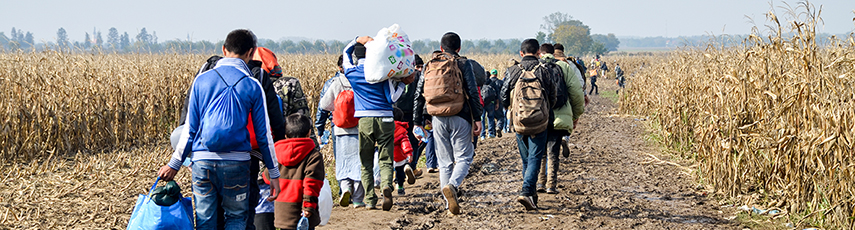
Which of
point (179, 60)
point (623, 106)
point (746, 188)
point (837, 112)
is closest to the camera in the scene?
point (837, 112)

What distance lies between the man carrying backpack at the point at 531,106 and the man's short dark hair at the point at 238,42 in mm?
2861

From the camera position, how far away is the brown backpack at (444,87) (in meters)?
5.55

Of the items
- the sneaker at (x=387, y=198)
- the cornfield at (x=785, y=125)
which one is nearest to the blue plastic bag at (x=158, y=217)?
the sneaker at (x=387, y=198)

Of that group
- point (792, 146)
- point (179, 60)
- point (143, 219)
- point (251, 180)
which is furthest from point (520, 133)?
point (179, 60)

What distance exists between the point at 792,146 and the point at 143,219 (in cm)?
506

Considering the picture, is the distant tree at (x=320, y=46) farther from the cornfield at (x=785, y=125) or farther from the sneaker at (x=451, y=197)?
the sneaker at (x=451, y=197)

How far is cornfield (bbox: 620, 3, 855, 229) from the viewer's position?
5070mm

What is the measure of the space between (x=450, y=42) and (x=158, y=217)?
311 centimetres

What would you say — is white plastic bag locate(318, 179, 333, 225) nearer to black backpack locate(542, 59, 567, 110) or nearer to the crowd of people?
the crowd of people

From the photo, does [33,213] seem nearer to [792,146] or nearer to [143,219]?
[143,219]

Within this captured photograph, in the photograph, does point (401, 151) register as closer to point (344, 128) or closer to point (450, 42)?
point (344, 128)

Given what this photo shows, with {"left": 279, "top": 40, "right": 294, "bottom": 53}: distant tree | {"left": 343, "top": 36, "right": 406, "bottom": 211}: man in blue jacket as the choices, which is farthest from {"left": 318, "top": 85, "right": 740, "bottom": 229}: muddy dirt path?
{"left": 279, "top": 40, "right": 294, "bottom": 53}: distant tree

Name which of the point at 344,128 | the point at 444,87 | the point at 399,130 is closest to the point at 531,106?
the point at 444,87

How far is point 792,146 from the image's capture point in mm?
5535
